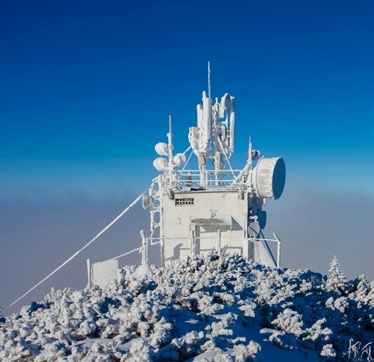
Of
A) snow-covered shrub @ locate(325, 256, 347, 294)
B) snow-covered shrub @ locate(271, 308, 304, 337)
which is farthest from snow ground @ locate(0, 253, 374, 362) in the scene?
snow-covered shrub @ locate(325, 256, 347, 294)

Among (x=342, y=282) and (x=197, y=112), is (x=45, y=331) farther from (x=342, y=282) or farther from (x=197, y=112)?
(x=197, y=112)

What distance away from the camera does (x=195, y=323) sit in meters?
7.10

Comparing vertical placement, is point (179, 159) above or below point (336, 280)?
above

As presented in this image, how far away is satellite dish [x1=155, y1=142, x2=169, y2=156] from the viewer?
2200 centimetres

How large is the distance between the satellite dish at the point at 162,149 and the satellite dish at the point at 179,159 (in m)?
0.64

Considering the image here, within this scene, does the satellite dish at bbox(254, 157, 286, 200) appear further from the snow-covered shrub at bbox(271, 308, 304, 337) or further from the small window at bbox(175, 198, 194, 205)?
the snow-covered shrub at bbox(271, 308, 304, 337)

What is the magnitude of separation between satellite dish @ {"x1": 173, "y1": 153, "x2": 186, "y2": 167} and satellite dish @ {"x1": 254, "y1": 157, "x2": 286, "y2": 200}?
10.8 feet

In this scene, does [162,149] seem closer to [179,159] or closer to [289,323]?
[179,159]

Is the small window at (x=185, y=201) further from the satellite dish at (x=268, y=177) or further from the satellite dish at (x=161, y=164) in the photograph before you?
the satellite dish at (x=268, y=177)

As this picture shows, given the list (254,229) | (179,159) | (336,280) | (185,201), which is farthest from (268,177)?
(336,280)

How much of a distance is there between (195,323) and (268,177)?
13080 millimetres

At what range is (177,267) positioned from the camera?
11109mm

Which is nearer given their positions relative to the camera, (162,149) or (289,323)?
(289,323)

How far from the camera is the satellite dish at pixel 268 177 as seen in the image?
1967 cm
